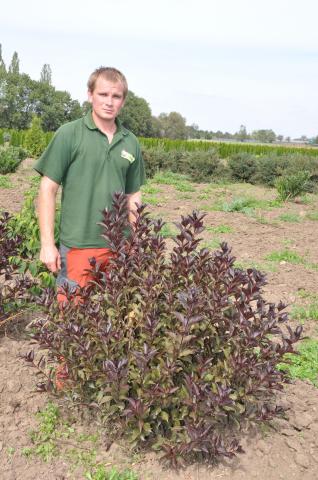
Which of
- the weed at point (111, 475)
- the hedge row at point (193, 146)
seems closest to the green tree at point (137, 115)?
the hedge row at point (193, 146)

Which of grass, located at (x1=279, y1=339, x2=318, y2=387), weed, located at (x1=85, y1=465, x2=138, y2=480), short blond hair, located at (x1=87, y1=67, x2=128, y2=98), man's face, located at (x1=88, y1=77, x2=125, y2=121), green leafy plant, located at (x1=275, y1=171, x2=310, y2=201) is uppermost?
short blond hair, located at (x1=87, y1=67, x2=128, y2=98)

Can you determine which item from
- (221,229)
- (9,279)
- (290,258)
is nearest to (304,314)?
(290,258)

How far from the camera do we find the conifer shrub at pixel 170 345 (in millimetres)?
2322

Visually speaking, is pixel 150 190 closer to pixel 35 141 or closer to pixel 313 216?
pixel 313 216

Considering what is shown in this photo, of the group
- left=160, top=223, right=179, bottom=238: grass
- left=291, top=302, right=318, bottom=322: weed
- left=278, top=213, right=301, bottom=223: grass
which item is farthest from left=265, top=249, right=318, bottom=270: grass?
left=278, top=213, right=301, bottom=223: grass

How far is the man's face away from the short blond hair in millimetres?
24

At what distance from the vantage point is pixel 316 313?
521 centimetres

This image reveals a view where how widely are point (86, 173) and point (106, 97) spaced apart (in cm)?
47

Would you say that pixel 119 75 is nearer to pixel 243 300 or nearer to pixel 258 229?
pixel 243 300

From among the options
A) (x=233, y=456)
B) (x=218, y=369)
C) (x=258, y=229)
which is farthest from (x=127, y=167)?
(x=258, y=229)

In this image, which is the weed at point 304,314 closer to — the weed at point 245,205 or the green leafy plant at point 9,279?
the green leafy plant at point 9,279

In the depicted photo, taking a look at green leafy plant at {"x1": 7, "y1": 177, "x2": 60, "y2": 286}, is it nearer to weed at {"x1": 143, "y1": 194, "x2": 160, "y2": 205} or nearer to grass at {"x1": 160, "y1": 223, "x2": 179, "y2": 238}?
grass at {"x1": 160, "y1": 223, "x2": 179, "y2": 238}

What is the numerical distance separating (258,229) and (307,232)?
100 cm

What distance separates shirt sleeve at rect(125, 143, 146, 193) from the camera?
3.29 meters
